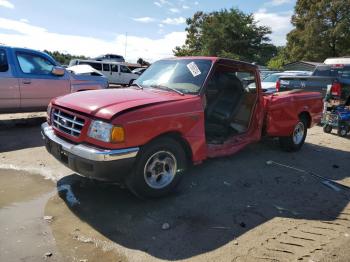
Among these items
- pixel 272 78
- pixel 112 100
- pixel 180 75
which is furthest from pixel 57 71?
pixel 272 78

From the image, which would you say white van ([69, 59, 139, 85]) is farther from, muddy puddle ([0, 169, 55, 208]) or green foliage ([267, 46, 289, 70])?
green foliage ([267, 46, 289, 70])

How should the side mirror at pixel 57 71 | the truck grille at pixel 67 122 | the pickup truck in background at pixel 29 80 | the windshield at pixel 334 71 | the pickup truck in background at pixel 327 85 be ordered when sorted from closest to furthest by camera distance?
the truck grille at pixel 67 122, the pickup truck in background at pixel 29 80, the side mirror at pixel 57 71, the pickup truck in background at pixel 327 85, the windshield at pixel 334 71

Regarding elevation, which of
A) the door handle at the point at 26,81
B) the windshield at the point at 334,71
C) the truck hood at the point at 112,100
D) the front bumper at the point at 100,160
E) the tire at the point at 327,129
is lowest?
the tire at the point at 327,129

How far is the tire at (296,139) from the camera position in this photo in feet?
23.3

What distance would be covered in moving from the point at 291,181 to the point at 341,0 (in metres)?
47.7

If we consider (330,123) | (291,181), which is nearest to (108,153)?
(291,181)

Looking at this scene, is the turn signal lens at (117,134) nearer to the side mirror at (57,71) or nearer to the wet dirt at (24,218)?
the wet dirt at (24,218)

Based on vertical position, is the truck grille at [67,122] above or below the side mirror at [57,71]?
below

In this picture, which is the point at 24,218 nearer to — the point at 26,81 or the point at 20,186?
the point at 20,186

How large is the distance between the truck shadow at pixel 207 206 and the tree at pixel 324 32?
44943 mm

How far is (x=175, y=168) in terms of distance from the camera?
4.55 metres

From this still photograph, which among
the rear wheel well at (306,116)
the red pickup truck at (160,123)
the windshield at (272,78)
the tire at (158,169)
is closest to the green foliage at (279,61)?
the windshield at (272,78)

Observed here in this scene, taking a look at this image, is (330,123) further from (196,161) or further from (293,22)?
(293,22)

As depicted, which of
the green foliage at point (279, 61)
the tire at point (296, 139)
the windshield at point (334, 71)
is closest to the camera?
the tire at point (296, 139)
